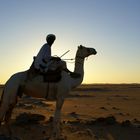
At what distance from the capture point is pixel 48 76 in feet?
43.1

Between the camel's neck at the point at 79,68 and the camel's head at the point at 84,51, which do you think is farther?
the camel's head at the point at 84,51

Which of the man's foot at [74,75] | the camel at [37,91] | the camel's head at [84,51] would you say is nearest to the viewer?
the camel at [37,91]

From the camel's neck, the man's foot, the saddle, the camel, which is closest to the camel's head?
the camel's neck

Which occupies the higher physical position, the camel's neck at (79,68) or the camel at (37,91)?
the camel's neck at (79,68)

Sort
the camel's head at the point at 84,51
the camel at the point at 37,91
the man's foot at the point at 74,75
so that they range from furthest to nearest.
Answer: the camel's head at the point at 84,51 → the man's foot at the point at 74,75 → the camel at the point at 37,91

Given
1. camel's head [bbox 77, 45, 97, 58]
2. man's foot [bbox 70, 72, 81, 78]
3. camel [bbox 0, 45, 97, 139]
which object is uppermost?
camel's head [bbox 77, 45, 97, 58]

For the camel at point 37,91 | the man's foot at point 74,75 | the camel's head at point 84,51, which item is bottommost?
the camel at point 37,91

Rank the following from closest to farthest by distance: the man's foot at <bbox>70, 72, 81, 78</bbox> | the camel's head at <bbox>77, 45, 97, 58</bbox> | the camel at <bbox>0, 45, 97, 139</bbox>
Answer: the camel at <bbox>0, 45, 97, 139</bbox>, the man's foot at <bbox>70, 72, 81, 78</bbox>, the camel's head at <bbox>77, 45, 97, 58</bbox>

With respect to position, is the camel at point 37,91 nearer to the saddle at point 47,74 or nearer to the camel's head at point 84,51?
the saddle at point 47,74

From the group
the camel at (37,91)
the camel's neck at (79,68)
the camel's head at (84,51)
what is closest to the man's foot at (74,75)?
Result: the camel's neck at (79,68)

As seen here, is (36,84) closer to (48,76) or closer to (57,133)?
(48,76)

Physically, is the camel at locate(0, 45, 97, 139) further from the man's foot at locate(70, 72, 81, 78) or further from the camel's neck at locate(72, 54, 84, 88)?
the camel's neck at locate(72, 54, 84, 88)

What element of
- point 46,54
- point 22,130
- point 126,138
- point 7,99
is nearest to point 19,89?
point 7,99

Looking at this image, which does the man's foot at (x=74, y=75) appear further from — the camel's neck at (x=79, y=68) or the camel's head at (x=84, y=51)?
the camel's head at (x=84, y=51)
